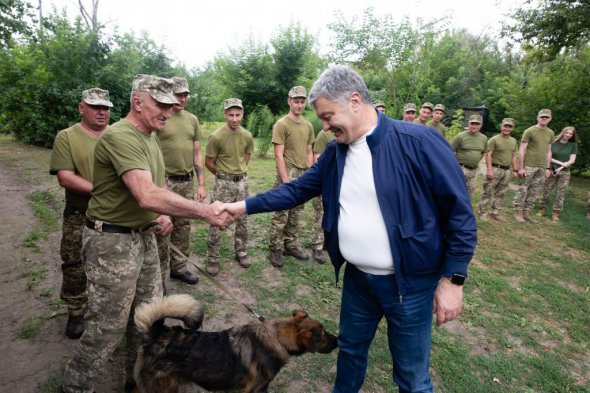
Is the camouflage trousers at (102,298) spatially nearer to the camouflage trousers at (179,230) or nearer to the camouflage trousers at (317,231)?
the camouflage trousers at (179,230)

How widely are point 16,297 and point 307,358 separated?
3.71 meters

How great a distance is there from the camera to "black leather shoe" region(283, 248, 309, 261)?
19.6 ft

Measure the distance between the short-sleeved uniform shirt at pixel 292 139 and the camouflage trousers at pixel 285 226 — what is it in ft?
0.52

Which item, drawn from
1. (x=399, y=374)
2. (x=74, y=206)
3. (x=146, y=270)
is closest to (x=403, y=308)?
(x=399, y=374)

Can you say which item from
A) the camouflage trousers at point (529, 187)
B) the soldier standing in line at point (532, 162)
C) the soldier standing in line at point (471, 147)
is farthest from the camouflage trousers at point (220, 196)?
the camouflage trousers at point (529, 187)

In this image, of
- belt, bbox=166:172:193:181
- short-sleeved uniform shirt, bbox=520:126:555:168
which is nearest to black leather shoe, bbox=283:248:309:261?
belt, bbox=166:172:193:181

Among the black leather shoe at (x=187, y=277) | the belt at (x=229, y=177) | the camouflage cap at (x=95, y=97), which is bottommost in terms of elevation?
the black leather shoe at (x=187, y=277)

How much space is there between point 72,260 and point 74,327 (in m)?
0.71

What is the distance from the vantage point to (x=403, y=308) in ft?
7.15

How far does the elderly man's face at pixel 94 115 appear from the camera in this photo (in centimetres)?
371

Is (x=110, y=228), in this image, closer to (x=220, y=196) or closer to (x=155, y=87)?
(x=155, y=87)

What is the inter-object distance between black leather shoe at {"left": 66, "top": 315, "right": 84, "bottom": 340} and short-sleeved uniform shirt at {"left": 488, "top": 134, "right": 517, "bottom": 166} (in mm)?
9617

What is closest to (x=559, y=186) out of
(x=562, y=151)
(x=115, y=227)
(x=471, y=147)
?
(x=562, y=151)

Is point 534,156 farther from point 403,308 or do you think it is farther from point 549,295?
point 403,308
